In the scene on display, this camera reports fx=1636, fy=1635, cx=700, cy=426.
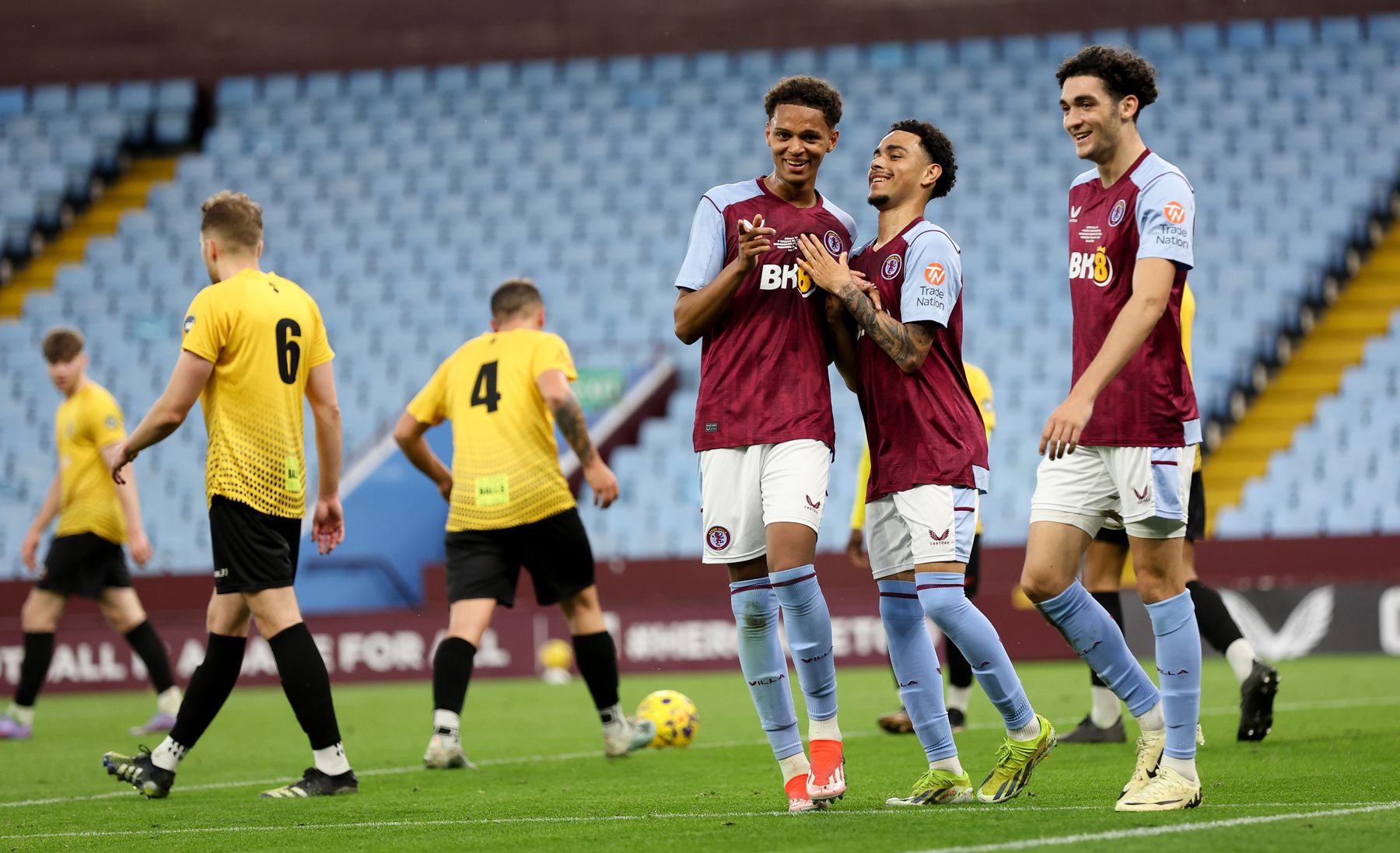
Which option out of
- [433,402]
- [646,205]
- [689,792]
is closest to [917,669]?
[689,792]

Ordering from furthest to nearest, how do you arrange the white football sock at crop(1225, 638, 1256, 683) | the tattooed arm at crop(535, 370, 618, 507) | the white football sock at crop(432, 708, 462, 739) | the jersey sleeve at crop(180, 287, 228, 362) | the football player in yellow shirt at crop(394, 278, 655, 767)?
1. the football player in yellow shirt at crop(394, 278, 655, 767)
2. the white football sock at crop(432, 708, 462, 739)
3. the white football sock at crop(1225, 638, 1256, 683)
4. the tattooed arm at crop(535, 370, 618, 507)
5. the jersey sleeve at crop(180, 287, 228, 362)

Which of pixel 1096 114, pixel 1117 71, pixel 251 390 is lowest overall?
pixel 251 390

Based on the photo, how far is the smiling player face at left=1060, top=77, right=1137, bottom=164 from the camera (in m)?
5.15

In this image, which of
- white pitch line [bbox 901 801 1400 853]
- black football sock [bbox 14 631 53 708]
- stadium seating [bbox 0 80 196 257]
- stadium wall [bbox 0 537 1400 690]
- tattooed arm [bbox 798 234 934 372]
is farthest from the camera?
stadium seating [bbox 0 80 196 257]

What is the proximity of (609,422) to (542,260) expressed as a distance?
12.6ft

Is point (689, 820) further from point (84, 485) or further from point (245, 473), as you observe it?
point (84, 485)

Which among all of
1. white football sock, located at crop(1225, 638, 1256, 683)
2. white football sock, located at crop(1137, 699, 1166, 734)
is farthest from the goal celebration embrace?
white football sock, located at crop(1225, 638, 1256, 683)

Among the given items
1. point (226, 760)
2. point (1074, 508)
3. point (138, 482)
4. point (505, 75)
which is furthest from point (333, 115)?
point (1074, 508)

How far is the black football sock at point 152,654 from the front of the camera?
9.98 m

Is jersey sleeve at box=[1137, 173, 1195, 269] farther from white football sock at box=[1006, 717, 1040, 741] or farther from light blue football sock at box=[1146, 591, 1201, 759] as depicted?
white football sock at box=[1006, 717, 1040, 741]

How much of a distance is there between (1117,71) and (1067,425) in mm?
1229

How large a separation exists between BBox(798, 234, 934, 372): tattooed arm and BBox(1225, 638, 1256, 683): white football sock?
3.08m

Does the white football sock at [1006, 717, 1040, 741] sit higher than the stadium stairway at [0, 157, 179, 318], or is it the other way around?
the stadium stairway at [0, 157, 179, 318]

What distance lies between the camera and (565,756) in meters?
8.13
